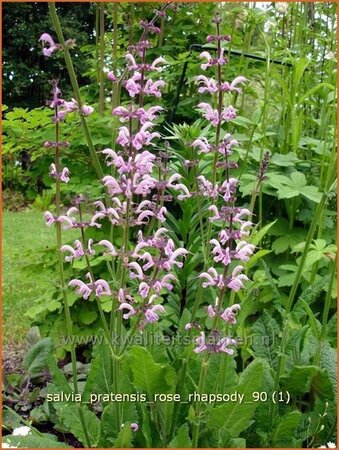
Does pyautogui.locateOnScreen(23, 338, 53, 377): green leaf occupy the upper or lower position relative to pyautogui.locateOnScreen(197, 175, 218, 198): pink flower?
lower

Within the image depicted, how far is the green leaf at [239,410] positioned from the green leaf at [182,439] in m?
0.09

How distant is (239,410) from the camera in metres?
1.76

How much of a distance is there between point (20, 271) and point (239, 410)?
161 cm

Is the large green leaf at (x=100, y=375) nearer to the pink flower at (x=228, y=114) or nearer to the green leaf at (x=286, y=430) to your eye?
the green leaf at (x=286, y=430)

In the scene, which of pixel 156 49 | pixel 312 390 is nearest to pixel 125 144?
pixel 312 390

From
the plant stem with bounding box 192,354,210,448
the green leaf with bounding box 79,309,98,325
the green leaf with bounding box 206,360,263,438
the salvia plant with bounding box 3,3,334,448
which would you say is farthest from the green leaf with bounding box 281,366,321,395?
the green leaf with bounding box 79,309,98,325

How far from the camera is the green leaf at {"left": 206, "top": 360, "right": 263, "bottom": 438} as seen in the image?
5.71 feet

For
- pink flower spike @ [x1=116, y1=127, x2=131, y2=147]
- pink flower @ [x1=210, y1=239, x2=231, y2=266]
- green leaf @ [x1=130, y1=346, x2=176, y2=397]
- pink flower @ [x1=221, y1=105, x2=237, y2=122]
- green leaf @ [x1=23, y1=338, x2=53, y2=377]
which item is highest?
pink flower @ [x1=221, y1=105, x2=237, y2=122]

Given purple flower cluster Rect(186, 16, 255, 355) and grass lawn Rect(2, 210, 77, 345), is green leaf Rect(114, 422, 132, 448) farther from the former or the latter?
grass lawn Rect(2, 210, 77, 345)

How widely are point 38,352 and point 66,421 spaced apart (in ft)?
1.73

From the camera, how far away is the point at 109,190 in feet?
5.18

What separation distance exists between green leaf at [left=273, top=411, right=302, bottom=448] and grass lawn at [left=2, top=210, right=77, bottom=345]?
83 centimetres

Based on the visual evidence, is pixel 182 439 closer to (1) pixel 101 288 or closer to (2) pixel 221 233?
(1) pixel 101 288

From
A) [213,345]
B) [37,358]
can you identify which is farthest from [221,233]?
[37,358]
